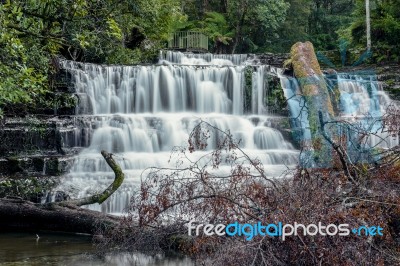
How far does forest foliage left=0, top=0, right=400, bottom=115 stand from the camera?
8523mm

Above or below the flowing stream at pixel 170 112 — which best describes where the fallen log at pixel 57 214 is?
below

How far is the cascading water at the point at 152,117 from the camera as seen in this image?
47.3 ft

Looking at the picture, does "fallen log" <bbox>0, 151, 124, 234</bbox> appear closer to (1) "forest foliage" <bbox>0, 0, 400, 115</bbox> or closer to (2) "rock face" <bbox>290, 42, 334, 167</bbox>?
(1) "forest foliage" <bbox>0, 0, 400, 115</bbox>

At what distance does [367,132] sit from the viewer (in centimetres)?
741

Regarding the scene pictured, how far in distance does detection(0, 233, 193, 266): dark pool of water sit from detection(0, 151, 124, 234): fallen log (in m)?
0.19

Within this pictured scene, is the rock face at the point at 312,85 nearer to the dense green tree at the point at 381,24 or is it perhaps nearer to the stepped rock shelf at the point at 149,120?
the stepped rock shelf at the point at 149,120

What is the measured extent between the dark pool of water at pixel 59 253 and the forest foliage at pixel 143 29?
8.26 ft

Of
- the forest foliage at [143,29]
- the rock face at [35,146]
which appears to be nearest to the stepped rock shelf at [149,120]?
the rock face at [35,146]

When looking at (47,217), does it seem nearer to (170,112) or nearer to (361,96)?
(170,112)

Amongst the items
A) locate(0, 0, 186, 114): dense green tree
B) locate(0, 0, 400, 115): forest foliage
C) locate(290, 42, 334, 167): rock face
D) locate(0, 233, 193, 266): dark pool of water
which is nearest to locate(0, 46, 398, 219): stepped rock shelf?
locate(290, 42, 334, 167): rock face

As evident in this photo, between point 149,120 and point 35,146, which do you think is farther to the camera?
point 149,120

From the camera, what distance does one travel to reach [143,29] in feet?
76.3

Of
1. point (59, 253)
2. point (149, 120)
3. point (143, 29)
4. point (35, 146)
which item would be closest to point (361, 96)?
point (149, 120)

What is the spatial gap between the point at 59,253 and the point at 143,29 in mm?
15307
